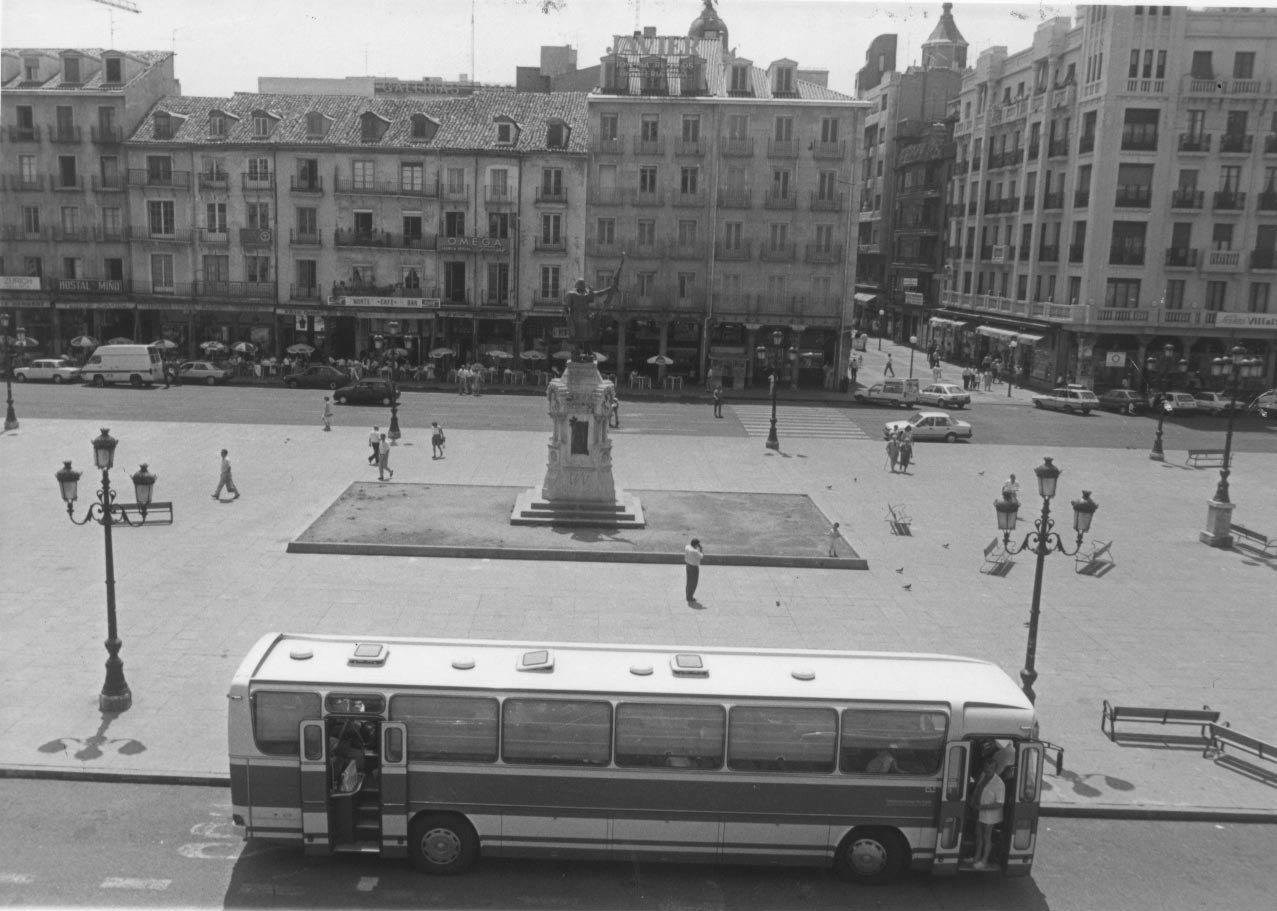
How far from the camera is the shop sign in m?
64.5

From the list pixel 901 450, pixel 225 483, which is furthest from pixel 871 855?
pixel 901 450

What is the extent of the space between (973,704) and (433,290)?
55.6m

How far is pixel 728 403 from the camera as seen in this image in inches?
2352

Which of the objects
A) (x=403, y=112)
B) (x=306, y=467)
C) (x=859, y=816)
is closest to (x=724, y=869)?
(x=859, y=816)

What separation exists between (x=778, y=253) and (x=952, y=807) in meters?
53.7

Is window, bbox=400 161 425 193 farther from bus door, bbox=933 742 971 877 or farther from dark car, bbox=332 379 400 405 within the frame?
bus door, bbox=933 742 971 877

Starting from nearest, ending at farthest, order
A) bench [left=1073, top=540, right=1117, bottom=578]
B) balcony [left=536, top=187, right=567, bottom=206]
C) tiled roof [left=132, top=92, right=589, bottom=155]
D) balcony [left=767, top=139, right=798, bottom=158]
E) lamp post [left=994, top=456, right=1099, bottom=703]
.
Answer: lamp post [left=994, top=456, right=1099, bottom=703]
bench [left=1073, top=540, right=1117, bottom=578]
balcony [left=767, top=139, right=798, bottom=158]
balcony [left=536, top=187, right=567, bottom=206]
tiled roof [left=132, top=92, right=589, bottom=155]

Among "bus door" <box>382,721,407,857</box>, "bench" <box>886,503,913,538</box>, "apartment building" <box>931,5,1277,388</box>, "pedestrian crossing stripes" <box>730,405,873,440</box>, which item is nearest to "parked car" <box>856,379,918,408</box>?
"pedestrian crossing stripes" <box>730,405,873,440</box>

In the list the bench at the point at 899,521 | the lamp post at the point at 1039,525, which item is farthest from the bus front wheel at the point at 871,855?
the bench at the point at 899,521

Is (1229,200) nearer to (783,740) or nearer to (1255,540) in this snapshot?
(1255,540)

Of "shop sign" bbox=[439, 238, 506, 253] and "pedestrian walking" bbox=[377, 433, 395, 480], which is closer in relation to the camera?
"pedestrian walking" bbox=[377, 433, 395, 480]

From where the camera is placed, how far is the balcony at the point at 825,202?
64.0 meters

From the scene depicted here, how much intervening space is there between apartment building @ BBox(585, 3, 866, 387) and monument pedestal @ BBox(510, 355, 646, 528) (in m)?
34.0

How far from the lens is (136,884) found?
12.9m
